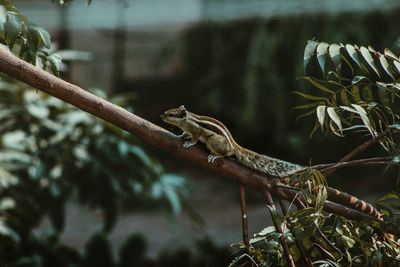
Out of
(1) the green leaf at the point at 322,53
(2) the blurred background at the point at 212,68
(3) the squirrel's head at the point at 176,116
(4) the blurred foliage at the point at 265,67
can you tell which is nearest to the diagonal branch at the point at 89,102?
(1) the green leaf at the point at 322,53

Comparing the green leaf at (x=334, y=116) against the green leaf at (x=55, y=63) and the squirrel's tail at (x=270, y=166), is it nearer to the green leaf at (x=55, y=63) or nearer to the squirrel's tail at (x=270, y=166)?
the squirrel's tail at (x=270, y=166)

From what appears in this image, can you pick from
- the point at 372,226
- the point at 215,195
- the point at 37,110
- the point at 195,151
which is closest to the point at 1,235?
the point at 37,110

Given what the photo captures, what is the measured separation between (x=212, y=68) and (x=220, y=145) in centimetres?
412

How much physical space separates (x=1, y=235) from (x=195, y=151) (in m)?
1.84

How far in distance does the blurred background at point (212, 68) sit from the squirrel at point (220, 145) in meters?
2.83

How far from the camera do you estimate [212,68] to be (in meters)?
6.25

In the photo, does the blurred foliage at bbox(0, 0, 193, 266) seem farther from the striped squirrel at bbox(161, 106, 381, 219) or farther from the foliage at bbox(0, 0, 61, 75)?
the foliage at bbox(0, 0, 61, 75)

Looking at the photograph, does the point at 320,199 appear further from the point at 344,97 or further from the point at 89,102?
the point at 89,102

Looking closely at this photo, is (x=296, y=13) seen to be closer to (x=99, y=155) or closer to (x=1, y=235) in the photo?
(x=99, y=155)

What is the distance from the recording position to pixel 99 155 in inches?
147

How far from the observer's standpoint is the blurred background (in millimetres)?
5633

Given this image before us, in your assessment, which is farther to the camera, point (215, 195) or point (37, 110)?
point (215, 195)

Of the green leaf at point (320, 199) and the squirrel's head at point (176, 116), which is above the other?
the green leaf at point (320, 199)

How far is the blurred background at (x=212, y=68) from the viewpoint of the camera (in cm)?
563
